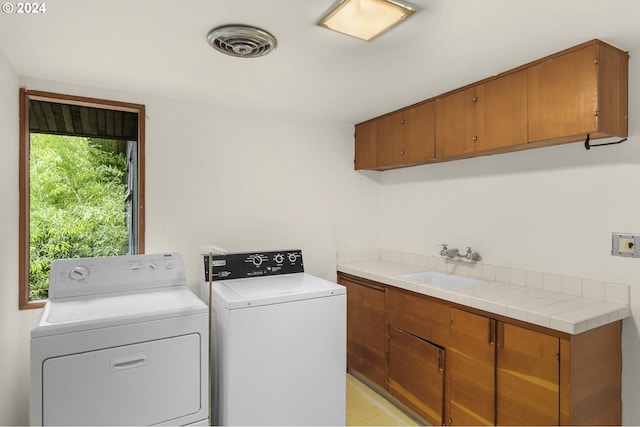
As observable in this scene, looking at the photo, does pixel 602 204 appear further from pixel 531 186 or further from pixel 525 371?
pixel 525 371

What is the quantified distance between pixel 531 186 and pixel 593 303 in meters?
0.79

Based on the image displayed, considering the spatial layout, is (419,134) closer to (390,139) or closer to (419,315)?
(390,139)

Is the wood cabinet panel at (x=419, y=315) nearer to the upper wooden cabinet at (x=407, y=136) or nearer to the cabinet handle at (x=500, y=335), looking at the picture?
the cabinet handle at (x=500, y=335)

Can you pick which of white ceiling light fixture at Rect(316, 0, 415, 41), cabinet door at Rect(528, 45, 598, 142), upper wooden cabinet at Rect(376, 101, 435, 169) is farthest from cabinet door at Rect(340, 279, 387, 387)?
white ceiling light fixture at Rect(316, 0, 415, 41)

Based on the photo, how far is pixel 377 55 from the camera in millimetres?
1983

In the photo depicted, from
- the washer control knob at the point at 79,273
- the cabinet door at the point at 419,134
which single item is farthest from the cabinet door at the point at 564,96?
the washer control knob at the point at 79,273

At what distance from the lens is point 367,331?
303 centimetres

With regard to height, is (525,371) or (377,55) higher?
(377,55)

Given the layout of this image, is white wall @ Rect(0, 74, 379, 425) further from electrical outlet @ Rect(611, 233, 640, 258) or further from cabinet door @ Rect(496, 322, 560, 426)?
electrical outlet @ Rect(611, 233, 640, 258)

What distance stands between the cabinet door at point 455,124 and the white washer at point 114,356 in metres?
1.93

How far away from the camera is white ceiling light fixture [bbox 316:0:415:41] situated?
1.47m

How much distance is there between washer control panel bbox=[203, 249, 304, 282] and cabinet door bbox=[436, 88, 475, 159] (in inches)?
53.8

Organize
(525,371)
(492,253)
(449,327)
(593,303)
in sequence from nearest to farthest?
(525,371) < (593,303) < (449,327) < (492,253)

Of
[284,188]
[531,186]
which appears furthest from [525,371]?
[284,188]
